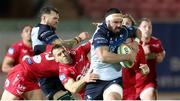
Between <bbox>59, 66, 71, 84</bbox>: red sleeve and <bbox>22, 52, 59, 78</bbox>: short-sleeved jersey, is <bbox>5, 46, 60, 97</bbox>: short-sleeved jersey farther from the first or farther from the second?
<bbox>59, 66, 71, 84</bbox>: red sleeve

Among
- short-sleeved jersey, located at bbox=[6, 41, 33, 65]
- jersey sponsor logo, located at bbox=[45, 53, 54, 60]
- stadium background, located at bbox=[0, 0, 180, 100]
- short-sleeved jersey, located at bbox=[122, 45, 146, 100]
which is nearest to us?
jersey sponsor logo, located at bbox=[45, 53, 54, 60]

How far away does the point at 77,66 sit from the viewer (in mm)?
10117

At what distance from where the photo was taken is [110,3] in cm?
2039

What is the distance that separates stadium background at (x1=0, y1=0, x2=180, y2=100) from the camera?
17406 mm

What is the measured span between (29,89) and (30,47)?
189cm

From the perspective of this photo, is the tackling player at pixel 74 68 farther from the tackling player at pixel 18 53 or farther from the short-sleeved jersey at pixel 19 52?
the short-sleeved jersey at pixel 19 52

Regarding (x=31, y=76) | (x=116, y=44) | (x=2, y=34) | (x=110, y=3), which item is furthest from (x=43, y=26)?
(x=110, y=3)

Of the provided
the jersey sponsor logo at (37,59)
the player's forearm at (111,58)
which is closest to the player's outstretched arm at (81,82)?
the player's forearm at (111,58)

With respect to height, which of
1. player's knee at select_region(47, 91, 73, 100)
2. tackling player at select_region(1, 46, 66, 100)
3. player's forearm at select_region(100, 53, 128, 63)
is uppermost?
player's forearm at select_region(100, 53, 128, 63)

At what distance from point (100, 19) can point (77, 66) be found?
28.8 feet

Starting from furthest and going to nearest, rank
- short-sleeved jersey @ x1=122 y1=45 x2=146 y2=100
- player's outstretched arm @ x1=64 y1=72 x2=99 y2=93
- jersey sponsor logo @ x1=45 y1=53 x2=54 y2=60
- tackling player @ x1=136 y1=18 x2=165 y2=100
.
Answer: tackling player @ x1=136 y1=18 x2=165 y2=100, short-sleeved jersey @ x1=122 y1=45 x2=146 y2=100, jersey sponsor logo @ x1=45 y1=53 x2=54 y2=60, player's outstretched arm @ x1=64 y1=72 x2=99 y2=93

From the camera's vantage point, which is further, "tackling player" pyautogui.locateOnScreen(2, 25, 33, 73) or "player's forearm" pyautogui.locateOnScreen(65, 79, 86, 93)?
"tackling player" pyautogui.locateOnScreen(2, 25, 33, 73)

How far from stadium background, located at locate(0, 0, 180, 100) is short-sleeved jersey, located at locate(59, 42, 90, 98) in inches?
263

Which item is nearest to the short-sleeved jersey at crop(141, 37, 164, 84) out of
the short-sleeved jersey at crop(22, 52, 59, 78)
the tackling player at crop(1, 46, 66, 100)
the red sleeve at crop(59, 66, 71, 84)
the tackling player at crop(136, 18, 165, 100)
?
the tackling player at crop(136, 18, 165, 100)
